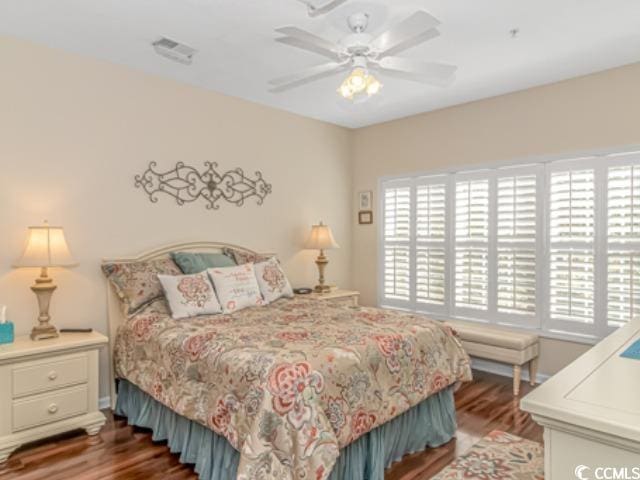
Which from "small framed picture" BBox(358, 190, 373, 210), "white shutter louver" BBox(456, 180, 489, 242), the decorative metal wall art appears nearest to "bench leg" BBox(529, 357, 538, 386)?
"white shutter louver" BBox(456, 180, 489, 242)

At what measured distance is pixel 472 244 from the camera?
14.4 ft

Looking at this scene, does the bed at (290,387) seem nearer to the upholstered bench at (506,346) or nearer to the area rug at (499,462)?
the area rug at (499,462)

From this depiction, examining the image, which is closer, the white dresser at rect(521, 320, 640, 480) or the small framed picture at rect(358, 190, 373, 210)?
the white dresser at rect(521, 320, 640, 480)

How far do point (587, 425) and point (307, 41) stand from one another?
207 cm

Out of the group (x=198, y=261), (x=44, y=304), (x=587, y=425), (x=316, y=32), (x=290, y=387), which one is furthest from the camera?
(x=198, y=261)

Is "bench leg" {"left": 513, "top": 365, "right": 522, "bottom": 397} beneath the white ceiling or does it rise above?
beneath

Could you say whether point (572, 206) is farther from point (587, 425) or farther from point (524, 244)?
point (587, 425)

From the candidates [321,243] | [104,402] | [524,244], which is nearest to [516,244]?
[524,244]

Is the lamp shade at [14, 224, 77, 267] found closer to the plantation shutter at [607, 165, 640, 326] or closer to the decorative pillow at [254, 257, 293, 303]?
the decorative pillow at [254, 257, 293, 303]

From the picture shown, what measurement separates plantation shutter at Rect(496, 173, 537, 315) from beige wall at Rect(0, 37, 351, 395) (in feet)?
7.27

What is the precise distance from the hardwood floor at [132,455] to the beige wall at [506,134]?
117cm

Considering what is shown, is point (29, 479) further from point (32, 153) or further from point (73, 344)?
point (32, 153)

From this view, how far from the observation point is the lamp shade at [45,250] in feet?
9.24

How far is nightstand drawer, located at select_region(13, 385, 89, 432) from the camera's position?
263 cm
